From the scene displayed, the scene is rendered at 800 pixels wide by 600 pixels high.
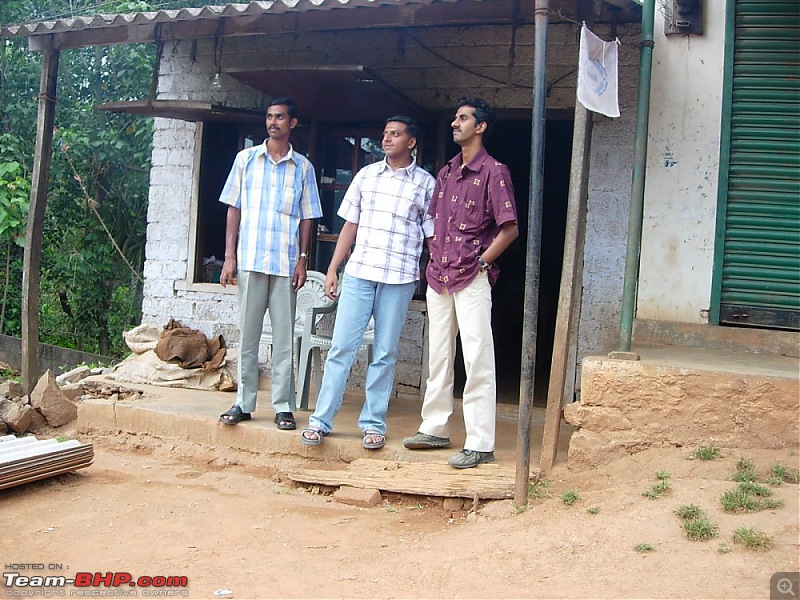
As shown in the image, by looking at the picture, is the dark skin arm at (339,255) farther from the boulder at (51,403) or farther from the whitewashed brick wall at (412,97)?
the boulder at (51,403)

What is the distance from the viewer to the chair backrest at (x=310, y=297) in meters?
5.39

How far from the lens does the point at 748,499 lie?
342cm

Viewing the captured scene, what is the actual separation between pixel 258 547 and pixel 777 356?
316 cm

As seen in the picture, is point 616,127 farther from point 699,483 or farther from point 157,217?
point 157,217

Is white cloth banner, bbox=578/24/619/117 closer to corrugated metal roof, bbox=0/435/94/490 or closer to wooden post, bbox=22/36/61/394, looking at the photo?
corrugated metal roof, bbox=0/435/94/490

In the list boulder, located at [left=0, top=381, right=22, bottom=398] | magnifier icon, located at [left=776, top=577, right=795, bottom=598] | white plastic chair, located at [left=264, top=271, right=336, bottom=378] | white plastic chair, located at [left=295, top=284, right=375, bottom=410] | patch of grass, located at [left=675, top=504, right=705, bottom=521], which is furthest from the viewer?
boulder, located at [left=0, top=381, right=22, bottom=398]

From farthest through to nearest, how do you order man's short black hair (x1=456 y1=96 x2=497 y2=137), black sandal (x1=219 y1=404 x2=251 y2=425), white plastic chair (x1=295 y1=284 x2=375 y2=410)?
white plastic chair (x1=295 y1=284 x2=375 y2=410) → black sandal (x1=219 y1=404 x2=251 y2=425) → man's short black hair (x1=456 y1=96 x2=497 y2=137)

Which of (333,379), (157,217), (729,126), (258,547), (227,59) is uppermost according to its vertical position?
(227,59)

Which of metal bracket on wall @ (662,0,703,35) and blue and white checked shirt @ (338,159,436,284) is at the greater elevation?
metal bracket on wall @ (662,0,703,35)

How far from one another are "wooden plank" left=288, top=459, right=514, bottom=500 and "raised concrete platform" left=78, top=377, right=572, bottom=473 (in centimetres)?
12

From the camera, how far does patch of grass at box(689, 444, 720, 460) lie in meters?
3.84

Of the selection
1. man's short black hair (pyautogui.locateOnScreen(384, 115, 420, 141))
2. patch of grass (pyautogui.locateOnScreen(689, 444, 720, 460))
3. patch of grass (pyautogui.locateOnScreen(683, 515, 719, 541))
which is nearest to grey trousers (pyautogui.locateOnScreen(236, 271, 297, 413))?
man's short black hair (pyautogui.locateOnScreen(384, 115, 420, 141))

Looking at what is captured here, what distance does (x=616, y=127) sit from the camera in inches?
218

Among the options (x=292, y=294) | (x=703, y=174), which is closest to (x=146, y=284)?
(x=292, y=294)
